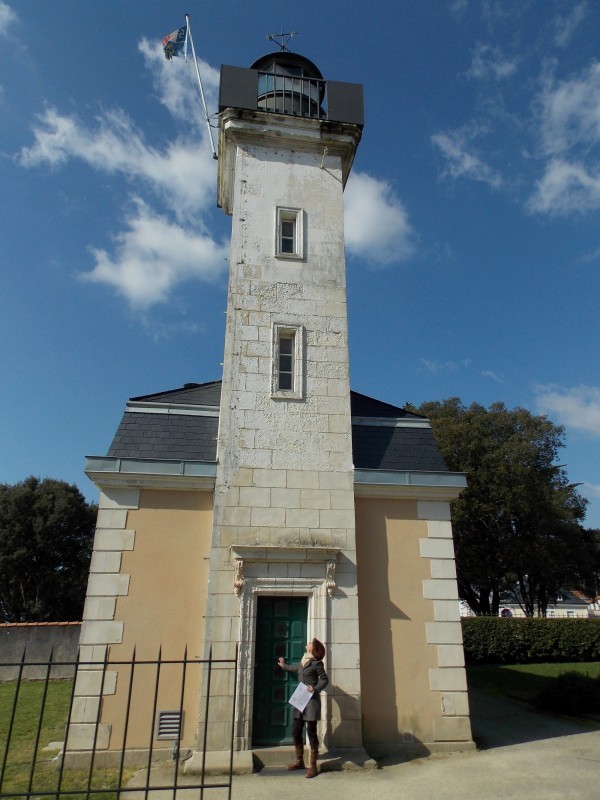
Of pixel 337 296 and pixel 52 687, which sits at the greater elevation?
pixel 337 296

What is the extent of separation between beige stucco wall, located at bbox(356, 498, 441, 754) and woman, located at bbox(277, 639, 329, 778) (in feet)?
4.69

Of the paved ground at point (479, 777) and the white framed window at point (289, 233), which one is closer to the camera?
the paved ground at point (479, 777)

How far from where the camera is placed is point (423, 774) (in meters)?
7.51

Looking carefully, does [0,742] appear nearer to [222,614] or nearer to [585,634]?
[222,614]

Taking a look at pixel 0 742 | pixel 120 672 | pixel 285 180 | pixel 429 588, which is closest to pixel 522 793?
pixel 429 588

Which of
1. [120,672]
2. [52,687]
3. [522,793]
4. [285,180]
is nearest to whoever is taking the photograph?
[522,793]

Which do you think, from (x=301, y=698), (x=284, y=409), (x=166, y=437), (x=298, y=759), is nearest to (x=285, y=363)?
(x=284, y=409)

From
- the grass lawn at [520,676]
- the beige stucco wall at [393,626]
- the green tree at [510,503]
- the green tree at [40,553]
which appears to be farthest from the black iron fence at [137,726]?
the green tree at [40,553]

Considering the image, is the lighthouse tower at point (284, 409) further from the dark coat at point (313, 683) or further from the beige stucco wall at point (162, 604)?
the dark coat at point (313, 683)

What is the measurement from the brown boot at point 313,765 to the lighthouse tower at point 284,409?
808 mm

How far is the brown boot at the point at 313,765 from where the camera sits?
289 inches

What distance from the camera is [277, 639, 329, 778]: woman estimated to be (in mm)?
7430

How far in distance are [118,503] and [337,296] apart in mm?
5656

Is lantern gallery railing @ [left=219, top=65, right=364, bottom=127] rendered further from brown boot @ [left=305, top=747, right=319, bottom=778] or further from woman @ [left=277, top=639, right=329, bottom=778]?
brown boot @ [left=305, top=747, right=319, bottom=778]
